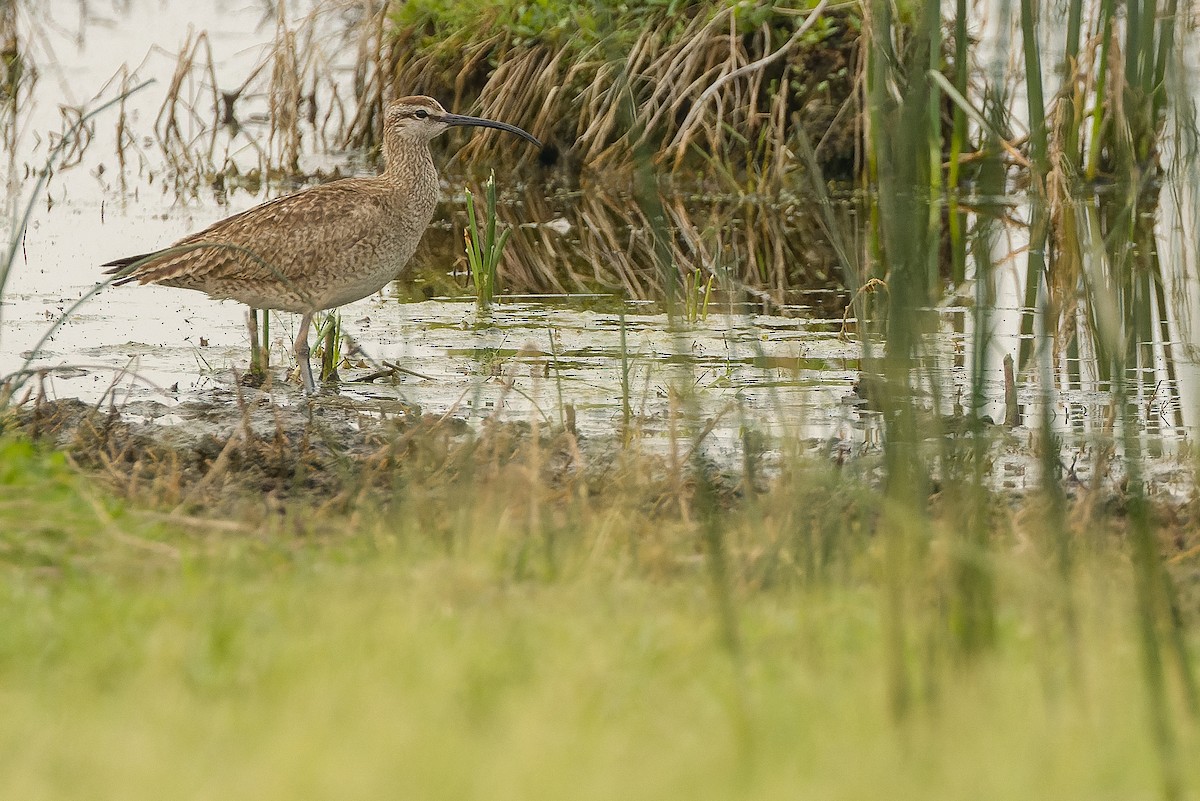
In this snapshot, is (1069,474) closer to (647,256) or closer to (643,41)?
(647,256)

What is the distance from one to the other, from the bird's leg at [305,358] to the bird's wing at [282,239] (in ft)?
0.76

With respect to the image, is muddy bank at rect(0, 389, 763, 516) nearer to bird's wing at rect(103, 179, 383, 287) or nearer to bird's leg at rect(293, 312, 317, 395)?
bird's leg at rect(293, 312, 317, 395)

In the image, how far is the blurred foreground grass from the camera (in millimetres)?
2789

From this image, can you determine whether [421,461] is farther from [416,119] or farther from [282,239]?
[416,119]

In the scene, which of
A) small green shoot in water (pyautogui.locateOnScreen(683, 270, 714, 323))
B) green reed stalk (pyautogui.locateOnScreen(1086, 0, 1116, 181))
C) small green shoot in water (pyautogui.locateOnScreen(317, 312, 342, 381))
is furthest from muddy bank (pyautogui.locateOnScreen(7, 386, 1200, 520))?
green reed stalk (pyautogui.locateOnScreen(1086, 0, 1116, 181))

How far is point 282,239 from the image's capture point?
296 inches

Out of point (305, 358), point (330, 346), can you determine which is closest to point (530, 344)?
point (330, 346)

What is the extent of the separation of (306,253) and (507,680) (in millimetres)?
4503

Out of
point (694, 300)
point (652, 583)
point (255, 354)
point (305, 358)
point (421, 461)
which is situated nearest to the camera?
point (652, 583)

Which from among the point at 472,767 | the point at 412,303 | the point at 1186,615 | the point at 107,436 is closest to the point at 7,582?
the point at 472,767

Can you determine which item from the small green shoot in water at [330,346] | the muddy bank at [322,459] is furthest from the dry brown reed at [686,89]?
the muddy bank at [322,459]

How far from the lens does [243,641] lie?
338cm

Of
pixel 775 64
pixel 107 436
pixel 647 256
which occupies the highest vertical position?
pixel 775 64

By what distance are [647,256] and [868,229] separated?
139 centimetres
